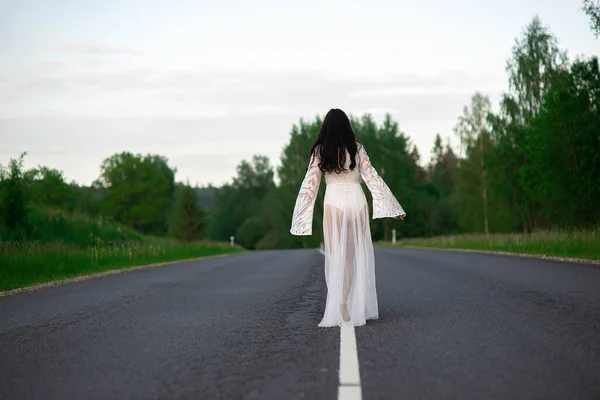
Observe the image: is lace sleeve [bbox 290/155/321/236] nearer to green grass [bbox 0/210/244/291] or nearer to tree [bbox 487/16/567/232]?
green grass [bbox 0/210/244/291]

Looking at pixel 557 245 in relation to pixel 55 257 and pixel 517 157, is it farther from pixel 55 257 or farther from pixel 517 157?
pixel 517 157

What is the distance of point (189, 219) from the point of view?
6238 centimetres

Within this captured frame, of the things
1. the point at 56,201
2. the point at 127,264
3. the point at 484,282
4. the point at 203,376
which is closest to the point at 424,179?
the point at 56,201

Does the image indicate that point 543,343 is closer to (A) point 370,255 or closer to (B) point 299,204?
(A) point 370,255

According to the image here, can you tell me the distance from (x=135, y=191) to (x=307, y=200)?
300ft

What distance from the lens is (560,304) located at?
8.18m

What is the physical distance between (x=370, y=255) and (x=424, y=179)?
11846 cm

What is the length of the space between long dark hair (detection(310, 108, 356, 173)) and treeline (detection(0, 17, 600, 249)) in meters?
15.9

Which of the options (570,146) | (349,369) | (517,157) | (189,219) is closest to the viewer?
(349,369)

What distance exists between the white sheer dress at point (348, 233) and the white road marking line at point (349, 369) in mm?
533

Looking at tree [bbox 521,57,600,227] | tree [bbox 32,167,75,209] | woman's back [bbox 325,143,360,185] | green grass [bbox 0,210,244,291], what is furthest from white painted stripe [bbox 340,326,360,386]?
tree [bbox 32,167,75,209]

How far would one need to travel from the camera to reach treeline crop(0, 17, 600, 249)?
1693 inches

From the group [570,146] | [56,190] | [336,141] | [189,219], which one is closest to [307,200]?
[336,141]

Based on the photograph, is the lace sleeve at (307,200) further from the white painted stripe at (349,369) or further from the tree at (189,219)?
the tree at (189,219)
